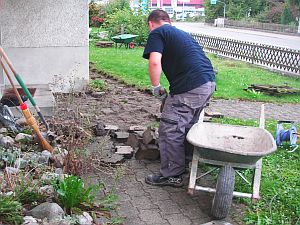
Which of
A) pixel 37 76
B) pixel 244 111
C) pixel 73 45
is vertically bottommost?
pixel 244 111

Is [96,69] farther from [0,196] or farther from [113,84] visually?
[0,196]

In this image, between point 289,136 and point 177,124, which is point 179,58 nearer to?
point 177,124

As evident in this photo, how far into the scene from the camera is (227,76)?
12.5 m

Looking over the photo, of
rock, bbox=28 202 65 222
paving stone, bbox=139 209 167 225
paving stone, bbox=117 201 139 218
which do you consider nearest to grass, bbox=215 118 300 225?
paving stone, bbox=139 209 167 225

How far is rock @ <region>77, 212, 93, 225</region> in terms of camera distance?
11.3ft

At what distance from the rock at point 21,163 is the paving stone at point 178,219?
1495 millimetres

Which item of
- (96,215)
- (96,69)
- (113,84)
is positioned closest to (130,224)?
(96,215)

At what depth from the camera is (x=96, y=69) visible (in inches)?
492

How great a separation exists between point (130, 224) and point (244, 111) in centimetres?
512

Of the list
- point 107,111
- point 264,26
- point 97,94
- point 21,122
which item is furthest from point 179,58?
point 264,26

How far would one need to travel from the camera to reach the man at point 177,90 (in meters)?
4.45

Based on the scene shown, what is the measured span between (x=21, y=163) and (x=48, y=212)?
1101 millimetres

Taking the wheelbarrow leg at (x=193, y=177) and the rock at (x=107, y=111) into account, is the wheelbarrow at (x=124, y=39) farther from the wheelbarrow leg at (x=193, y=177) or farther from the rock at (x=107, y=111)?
the wheelbarrow leg at (x=193, y=177)

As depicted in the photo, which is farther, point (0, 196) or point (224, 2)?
point (224, 2)
